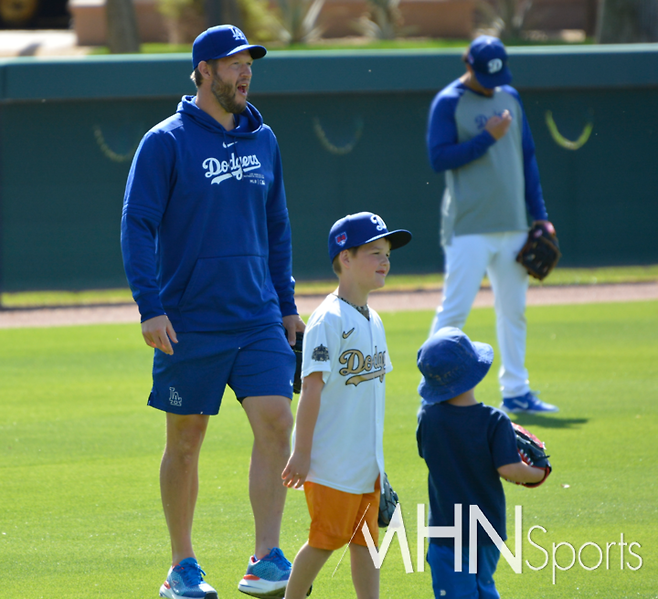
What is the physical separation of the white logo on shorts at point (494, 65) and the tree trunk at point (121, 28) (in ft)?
60.8

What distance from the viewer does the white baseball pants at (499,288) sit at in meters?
6.97

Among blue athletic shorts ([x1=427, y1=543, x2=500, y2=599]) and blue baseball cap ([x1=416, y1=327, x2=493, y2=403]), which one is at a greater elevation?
blue baseball cap ([x1=416, y1=327, x2=493, y2=403])

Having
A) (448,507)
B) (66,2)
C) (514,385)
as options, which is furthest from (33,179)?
(66,2)

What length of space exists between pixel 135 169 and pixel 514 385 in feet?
12.2

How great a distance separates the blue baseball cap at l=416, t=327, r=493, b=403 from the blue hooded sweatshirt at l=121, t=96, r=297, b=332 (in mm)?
1146

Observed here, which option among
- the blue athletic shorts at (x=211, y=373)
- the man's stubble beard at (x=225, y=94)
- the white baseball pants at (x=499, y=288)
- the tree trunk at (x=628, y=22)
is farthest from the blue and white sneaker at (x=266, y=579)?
the tree trunk at (x=628, y=22)

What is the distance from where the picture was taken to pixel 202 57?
434cm

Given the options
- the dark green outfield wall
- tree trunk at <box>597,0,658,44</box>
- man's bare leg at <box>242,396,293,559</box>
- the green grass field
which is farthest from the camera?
tree trunk at <box>597,0,658,44</box>

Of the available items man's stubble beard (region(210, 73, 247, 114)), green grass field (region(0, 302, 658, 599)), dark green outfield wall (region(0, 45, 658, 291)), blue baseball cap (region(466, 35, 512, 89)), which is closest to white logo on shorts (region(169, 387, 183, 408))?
green grass field (region(0, 302, 658, 599))

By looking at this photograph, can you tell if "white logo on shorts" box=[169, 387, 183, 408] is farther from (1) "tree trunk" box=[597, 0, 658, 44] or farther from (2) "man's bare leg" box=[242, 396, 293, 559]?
(1) "tree trunk" box=[597, 0, 658, 44]

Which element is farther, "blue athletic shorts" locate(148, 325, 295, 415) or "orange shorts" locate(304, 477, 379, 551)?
"blue athletic shorts" locate(148, 325, 295, 415)

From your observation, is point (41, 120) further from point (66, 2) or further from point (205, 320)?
point (66, 2)

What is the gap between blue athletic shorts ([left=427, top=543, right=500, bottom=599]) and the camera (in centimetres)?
322

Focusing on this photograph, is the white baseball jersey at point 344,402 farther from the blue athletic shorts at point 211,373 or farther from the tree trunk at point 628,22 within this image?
the tree trunk at point 628,22
